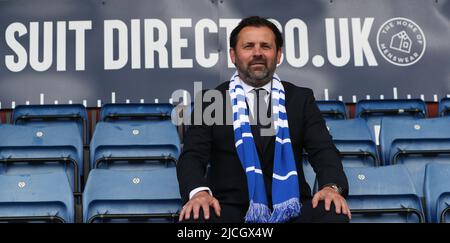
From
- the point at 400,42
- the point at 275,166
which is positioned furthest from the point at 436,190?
the point at 400,42

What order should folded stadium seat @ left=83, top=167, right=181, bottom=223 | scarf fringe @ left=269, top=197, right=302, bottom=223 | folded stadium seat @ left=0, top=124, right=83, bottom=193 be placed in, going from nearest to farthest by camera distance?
scarf fringe @ left=269, top=197, right=302, bottom=223, folded stadium seat @ left=83, top=167, right=181, bottom=223, folded stadium seat @ left=0, top=124, right=83, bottom=193

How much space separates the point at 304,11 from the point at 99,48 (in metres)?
1.30

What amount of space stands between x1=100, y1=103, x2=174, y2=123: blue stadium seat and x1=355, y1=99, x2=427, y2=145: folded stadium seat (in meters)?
1.06

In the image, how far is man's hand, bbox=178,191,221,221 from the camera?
1.95m

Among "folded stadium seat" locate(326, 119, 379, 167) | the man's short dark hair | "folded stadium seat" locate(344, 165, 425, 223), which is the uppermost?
the man's short dark hair

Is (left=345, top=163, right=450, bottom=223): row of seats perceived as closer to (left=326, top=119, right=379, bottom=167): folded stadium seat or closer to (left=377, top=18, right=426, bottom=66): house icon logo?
(left=326, top=119, right=379, bottom=167): folded stadium seat

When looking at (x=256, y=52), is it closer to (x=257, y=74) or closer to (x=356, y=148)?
(x=257, y=74)

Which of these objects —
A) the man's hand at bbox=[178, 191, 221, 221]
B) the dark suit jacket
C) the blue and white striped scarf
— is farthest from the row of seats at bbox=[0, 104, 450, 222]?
the man's hand at bbox=[178, 191, 221, 221]

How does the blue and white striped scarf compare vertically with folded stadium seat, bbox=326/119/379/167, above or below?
below

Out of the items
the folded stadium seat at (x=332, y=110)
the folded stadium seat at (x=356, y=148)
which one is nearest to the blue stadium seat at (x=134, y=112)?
the folded stadium seat at (x=332, y=110)

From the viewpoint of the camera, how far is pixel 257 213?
2.14 m

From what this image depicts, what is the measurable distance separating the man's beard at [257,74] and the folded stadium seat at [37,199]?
2.47 ft

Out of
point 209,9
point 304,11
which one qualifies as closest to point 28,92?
point 209,9
